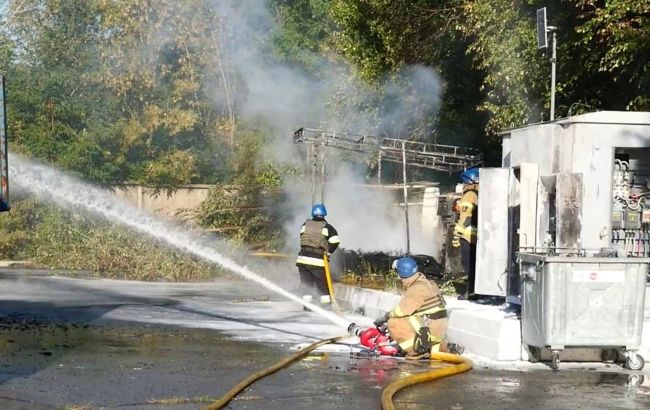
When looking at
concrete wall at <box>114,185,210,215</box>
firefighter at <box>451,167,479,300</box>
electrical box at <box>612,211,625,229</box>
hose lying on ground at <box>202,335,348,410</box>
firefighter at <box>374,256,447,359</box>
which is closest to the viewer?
hose lying on ground at <box>202,335,348,410</box>

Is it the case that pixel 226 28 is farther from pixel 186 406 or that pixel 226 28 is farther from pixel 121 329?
pixel 186 406

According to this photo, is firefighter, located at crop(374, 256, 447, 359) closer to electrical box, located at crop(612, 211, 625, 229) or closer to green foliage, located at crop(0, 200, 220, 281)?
electrical box, located at crop(612, 211, 625, 229)

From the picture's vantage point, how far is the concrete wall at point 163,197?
27.8 m

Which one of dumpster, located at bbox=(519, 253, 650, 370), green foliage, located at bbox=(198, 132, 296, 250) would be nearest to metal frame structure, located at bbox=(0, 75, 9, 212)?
Result: dumpster, located at bbox=(519, 253, 650, 370)

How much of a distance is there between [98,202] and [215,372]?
52.7 ft

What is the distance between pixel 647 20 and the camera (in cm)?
1421

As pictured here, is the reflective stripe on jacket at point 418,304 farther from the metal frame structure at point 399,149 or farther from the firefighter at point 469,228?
the metal frame structure at point 399,149

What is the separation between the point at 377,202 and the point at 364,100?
249 cm

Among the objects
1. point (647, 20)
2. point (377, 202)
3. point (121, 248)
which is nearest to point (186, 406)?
point (647, 20)

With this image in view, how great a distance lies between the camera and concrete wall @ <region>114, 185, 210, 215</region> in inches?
1096

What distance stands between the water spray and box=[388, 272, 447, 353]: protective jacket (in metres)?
8.27

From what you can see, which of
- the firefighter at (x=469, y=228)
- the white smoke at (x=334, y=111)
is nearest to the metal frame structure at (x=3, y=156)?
the firefighter at (x=469, y=228)

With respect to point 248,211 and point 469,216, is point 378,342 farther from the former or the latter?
point 248,211

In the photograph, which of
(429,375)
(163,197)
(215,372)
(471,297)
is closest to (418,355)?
(429,375)
